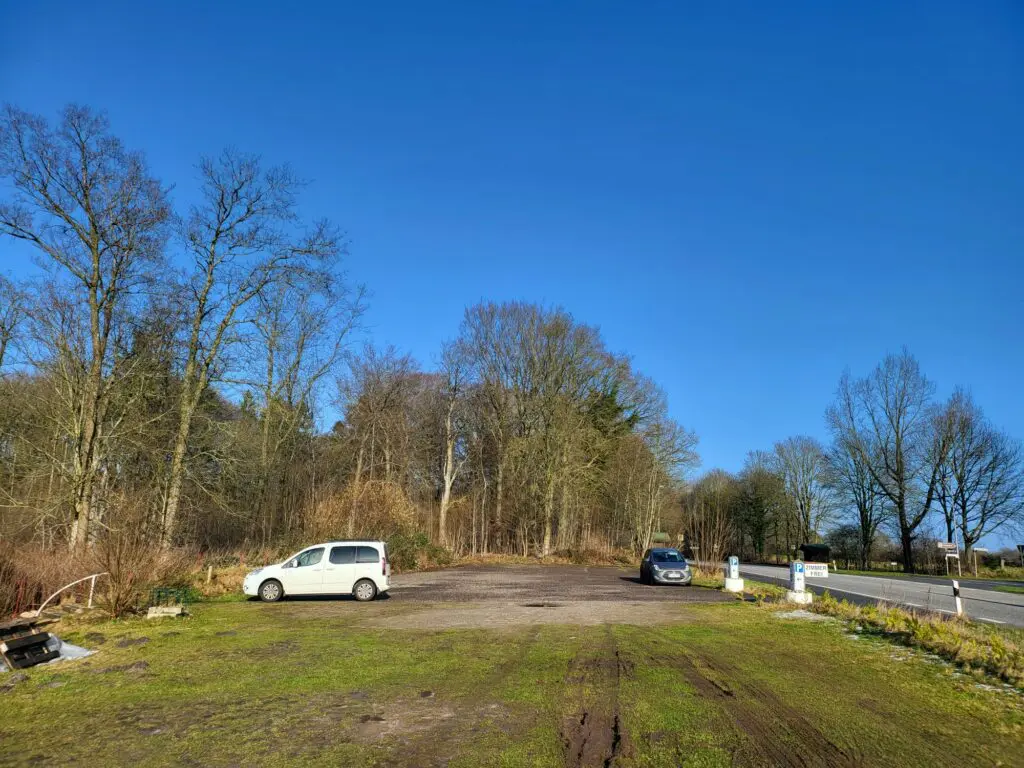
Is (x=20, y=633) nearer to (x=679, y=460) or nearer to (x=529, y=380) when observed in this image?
(x=529, y=380)

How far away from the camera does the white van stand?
1914 cm

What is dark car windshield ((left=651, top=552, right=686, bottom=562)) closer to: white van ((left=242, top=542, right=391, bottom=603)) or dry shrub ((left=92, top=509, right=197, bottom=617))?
white van ((left=242, top=542, right=391, bottom=603))

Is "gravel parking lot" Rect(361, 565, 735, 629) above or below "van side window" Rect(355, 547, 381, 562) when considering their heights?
below

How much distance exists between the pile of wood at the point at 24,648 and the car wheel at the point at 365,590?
1003 cm

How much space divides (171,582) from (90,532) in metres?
3.87

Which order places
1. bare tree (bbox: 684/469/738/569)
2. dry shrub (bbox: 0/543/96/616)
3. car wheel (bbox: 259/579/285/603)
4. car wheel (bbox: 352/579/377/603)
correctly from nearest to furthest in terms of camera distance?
1. dry shrub (bbox: 0/543/96/616)
2. car wheel (bbox: 259/579/285/603)
3. car wheel (bbox: 352/579/377/603)
4. bare tree (bbox: 684/469/738/569)

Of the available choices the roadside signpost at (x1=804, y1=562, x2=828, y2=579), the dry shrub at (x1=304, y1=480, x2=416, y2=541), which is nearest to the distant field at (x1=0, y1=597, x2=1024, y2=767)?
the roadside signpost at (x1=804, y1=562, x2=828, y2=579)

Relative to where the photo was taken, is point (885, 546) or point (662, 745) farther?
point (885, 546)

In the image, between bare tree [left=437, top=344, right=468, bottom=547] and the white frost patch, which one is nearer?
the white frost patch

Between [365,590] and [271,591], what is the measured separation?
106 inches

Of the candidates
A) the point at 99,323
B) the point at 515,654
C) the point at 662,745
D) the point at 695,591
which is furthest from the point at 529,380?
the point at 662,745

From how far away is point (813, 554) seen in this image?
177ft

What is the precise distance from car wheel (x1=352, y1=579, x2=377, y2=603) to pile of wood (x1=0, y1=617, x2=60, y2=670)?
10.0m

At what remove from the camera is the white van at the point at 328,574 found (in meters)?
19.1
